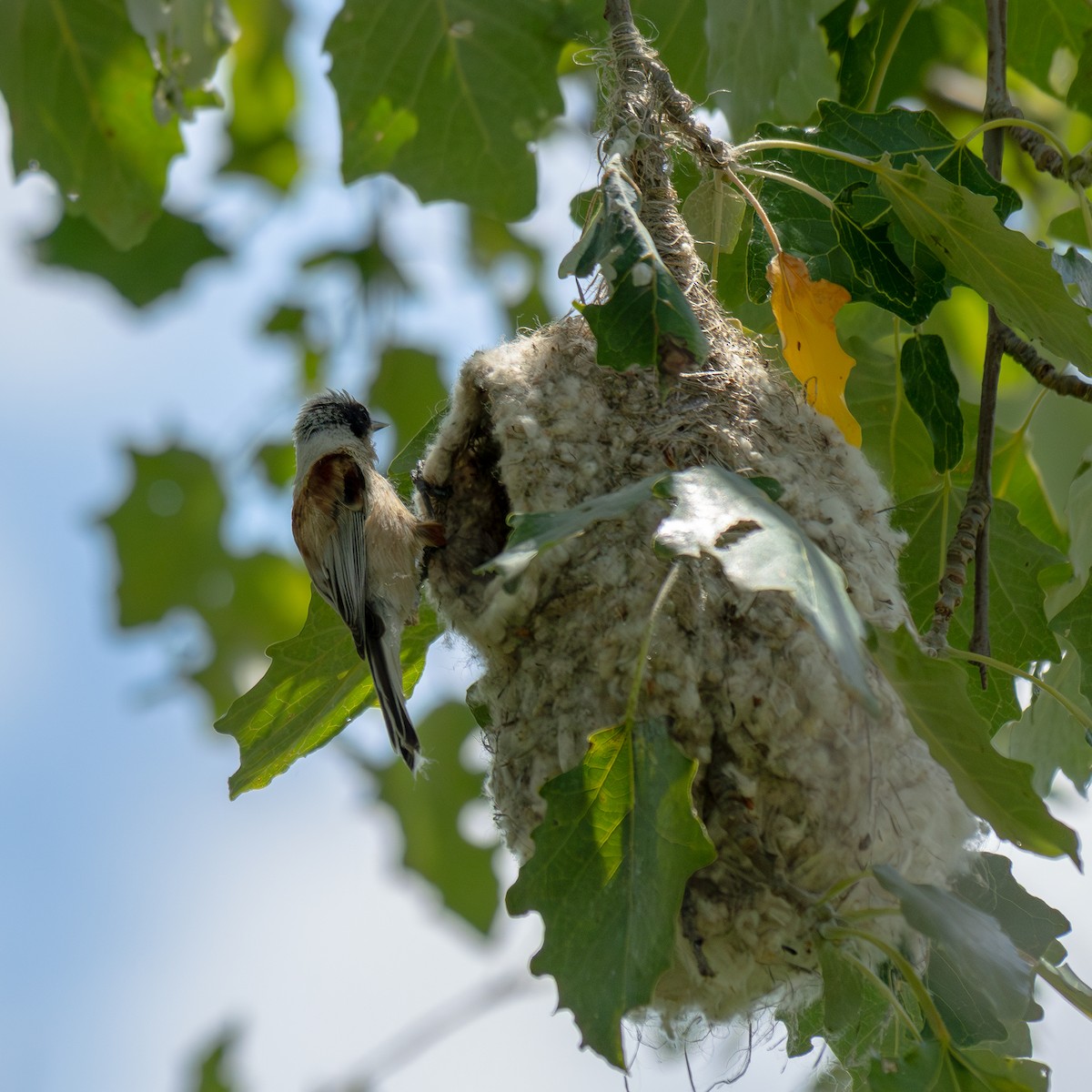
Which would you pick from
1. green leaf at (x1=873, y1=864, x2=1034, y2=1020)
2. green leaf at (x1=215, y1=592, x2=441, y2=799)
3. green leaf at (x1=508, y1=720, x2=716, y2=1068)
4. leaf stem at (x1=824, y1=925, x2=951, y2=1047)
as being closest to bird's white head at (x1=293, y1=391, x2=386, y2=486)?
green leaf at (x1=215, y1=592, x2=441, y2=799)

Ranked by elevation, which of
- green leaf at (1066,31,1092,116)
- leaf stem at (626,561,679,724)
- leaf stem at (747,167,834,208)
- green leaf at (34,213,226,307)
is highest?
leaf stem at (747,167,834,208)

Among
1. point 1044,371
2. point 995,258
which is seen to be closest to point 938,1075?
point 995,258

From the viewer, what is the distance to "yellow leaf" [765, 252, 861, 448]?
3.12 m

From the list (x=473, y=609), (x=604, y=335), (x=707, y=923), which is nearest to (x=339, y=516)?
(x=473, y=609)

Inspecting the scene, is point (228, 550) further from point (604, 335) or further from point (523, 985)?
point (604, 335)

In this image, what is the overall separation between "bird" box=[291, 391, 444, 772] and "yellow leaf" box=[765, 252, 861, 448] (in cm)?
108

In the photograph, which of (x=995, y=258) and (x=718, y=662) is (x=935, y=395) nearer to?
(x=995, y=258)

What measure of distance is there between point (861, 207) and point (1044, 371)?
2.21 ft

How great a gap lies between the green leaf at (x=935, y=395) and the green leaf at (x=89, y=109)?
252 centimetres

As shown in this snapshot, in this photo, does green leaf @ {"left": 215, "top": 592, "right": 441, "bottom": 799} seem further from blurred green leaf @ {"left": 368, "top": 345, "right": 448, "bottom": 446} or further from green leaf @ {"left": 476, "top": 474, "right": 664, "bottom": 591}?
blurred green leaf @ {"left": 368, "top": 345, "right": 448, "bottom": 446}

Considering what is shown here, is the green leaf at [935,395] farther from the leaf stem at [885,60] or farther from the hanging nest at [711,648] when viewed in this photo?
the leaf stem at [885,60]

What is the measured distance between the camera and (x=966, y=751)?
244cm

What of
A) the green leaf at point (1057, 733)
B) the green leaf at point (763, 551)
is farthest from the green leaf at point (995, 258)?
the green leaf at point (763, 551)

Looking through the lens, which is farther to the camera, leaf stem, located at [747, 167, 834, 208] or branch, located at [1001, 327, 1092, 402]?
branch, located at [1001, 327, 1092, 402]
